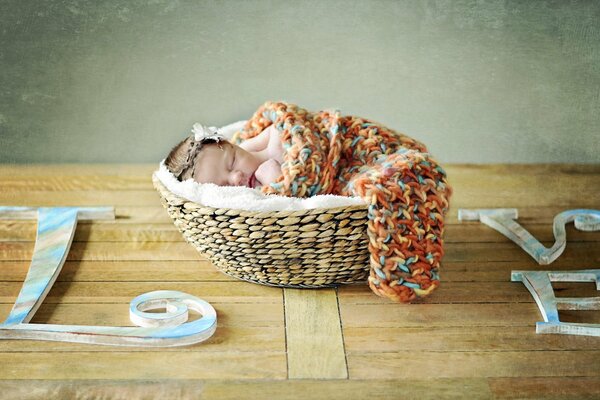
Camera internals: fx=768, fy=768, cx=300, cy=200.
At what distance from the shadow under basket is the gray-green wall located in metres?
0.85

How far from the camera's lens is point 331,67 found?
246 centimetres

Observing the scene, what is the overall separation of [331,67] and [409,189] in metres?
1.00

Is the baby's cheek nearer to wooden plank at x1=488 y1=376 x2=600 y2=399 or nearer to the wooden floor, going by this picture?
the wooden floor

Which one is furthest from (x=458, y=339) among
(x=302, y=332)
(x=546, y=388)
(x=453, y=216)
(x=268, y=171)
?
(x=453, y=216)

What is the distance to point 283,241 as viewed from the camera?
1.56 metres

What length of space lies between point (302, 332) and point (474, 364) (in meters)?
0.34

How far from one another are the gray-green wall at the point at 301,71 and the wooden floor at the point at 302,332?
1.41 feet

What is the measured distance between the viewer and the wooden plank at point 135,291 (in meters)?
1.68

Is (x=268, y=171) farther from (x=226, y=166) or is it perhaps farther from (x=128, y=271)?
(x=128, y=271)

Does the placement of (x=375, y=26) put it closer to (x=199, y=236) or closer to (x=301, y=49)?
(x=301, y=49)

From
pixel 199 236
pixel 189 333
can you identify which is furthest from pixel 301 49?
pixel 189 333

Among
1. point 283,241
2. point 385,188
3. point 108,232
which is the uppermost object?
point 385,188

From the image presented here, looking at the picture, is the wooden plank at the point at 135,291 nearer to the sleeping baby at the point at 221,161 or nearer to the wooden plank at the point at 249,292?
the wooden plank at the point at 249,292

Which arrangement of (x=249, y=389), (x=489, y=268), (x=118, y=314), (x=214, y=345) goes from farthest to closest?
1. (x=489, y=268)
2. (x=118, y=314)
3. (x=214, y=345)
4. (x=249, y=389)
